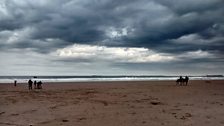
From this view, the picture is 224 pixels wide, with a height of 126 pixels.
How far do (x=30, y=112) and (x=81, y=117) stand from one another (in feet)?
10.1

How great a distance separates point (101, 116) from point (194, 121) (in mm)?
3616

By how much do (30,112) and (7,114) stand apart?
100cm

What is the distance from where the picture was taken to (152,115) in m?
11.9

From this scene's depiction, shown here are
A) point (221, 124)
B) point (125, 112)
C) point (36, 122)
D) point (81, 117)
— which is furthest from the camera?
point (125, 112)

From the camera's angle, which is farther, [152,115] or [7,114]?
[7,114]


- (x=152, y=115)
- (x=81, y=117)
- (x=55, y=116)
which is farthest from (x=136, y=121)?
(x=55, y=116)

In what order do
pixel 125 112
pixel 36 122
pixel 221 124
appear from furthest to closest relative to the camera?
pixel 125 112
pixel 36 122
pixel 221 124

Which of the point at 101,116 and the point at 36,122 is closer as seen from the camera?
the point at 36,122

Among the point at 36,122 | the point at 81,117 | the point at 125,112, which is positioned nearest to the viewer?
the point at 36,122

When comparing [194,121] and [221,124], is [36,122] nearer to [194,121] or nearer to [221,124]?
[194,121]

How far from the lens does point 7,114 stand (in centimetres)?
1288

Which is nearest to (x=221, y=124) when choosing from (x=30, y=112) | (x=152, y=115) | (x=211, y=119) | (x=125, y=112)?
(x=211, y=119)

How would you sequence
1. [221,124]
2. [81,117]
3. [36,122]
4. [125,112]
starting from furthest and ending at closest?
[125,112] < [81,117] < [36,122] < [221,124]

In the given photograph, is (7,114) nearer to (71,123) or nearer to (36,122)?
(36,122)
